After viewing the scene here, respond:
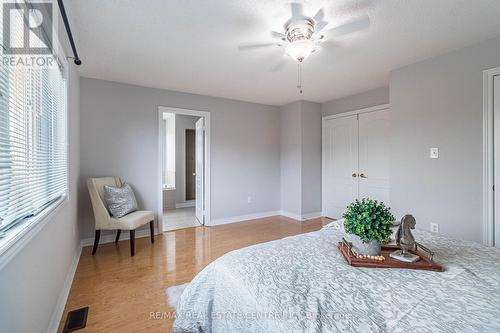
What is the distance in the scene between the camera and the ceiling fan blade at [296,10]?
1.78m

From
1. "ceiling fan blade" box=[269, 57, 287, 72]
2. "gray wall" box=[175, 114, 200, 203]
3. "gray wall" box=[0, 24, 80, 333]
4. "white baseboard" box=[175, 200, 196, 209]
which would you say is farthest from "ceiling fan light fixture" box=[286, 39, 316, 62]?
"white baseboard" box=[175, 200, 196, 209]

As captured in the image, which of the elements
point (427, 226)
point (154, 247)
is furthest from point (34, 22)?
point (427, 226)

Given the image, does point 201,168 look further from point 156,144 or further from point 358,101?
point 358,101

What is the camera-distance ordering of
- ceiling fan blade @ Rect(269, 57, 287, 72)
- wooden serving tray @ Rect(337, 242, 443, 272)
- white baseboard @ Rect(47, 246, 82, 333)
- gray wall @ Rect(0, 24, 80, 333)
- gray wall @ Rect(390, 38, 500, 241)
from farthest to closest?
1. ceiling fan blade @ Rect(269, 57, 287, 72)
2. gray wall @ Rect(390, 38, 500, 241)
3. white baseboard @ Rect(47, 246, 82, 333)
4. wooden serving tray @ Rect(337, 242, 443, 272)
5. gray wall @ Rect(0, 24, 80, 333)

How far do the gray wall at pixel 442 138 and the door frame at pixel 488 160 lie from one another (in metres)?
0.04

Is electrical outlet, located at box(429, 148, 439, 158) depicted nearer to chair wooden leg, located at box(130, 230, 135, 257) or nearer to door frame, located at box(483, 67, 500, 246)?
door frame, located at box(483, 67, 500, 246)

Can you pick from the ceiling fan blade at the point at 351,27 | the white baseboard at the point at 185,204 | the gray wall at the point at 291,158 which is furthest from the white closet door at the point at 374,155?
the white baseboard at the point at 185,204

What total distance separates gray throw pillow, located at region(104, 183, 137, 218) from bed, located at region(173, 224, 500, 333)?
6.82ft

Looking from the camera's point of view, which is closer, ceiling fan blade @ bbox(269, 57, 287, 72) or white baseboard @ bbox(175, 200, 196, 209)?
ceiling fan blade @ bbox(269, 57, 287, 72)

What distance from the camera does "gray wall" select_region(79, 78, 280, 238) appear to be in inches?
132

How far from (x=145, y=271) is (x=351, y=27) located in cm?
315

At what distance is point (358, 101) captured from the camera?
13.9ft

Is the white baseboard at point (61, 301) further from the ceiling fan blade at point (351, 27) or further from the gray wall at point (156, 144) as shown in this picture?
the ceiling fan blade at point (351, 27)

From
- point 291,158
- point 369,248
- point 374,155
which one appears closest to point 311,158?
point 291,158
